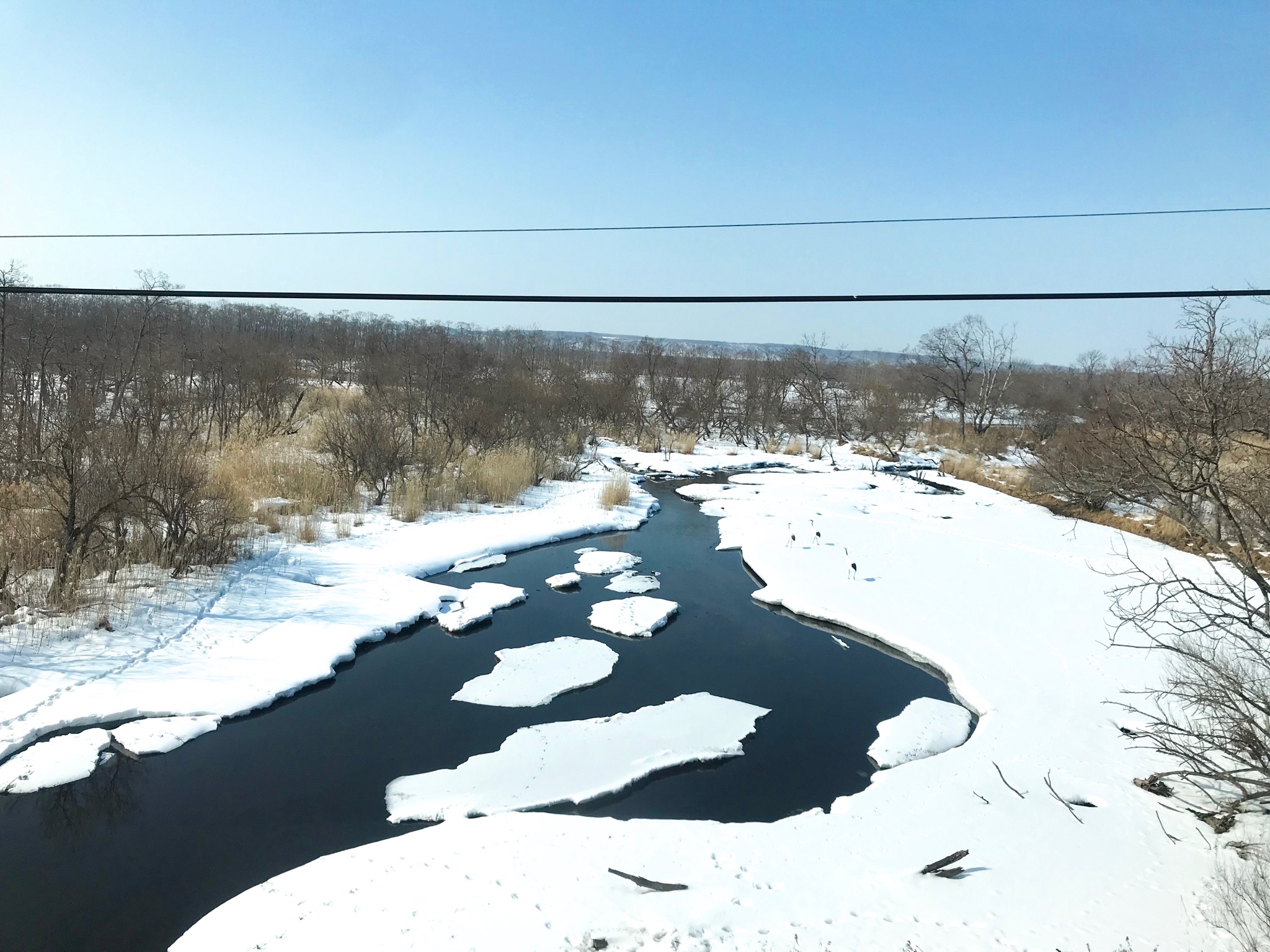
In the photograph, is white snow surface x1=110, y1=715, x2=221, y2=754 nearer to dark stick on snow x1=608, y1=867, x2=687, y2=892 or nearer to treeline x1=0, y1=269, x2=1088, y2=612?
treeline x1=0, y1=269, x2=1088, y2=612

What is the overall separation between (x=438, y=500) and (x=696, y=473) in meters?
9.53

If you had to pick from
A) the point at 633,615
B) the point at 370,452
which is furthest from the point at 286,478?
the point at 633,615

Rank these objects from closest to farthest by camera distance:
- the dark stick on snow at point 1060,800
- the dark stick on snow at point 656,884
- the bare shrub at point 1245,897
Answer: the bare shrub at point 1245,897 < the dark stick on snow at point 656,884 < the dark stick on snow at point 1060,800

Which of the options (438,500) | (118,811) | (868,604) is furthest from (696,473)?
(118,811)

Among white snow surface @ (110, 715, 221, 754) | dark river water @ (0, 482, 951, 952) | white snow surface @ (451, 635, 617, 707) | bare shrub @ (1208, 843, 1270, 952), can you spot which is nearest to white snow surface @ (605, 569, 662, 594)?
dark river water @ (0, 482, 951, 952)

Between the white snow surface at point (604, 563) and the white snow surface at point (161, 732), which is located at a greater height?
the white snow surface at point (604, 563)

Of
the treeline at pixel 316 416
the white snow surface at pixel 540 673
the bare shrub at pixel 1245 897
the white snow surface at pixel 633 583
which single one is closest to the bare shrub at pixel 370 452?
the treeline at pixel 316 416

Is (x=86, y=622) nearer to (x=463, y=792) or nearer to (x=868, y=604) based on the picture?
(x=463, y=792)

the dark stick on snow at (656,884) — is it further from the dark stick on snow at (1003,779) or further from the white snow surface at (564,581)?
the white snow surface at (564,581)

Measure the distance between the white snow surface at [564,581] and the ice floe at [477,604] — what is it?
54 centimetres

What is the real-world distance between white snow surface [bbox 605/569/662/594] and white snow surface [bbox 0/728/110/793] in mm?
6364

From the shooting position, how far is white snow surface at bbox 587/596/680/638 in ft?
29.9

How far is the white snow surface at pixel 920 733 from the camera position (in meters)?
6.26

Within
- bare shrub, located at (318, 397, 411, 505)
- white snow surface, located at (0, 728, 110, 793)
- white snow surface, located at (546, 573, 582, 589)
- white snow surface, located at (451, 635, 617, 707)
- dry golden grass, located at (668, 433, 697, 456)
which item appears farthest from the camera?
dry golden grass, located at (668, 433, 697, 456)
